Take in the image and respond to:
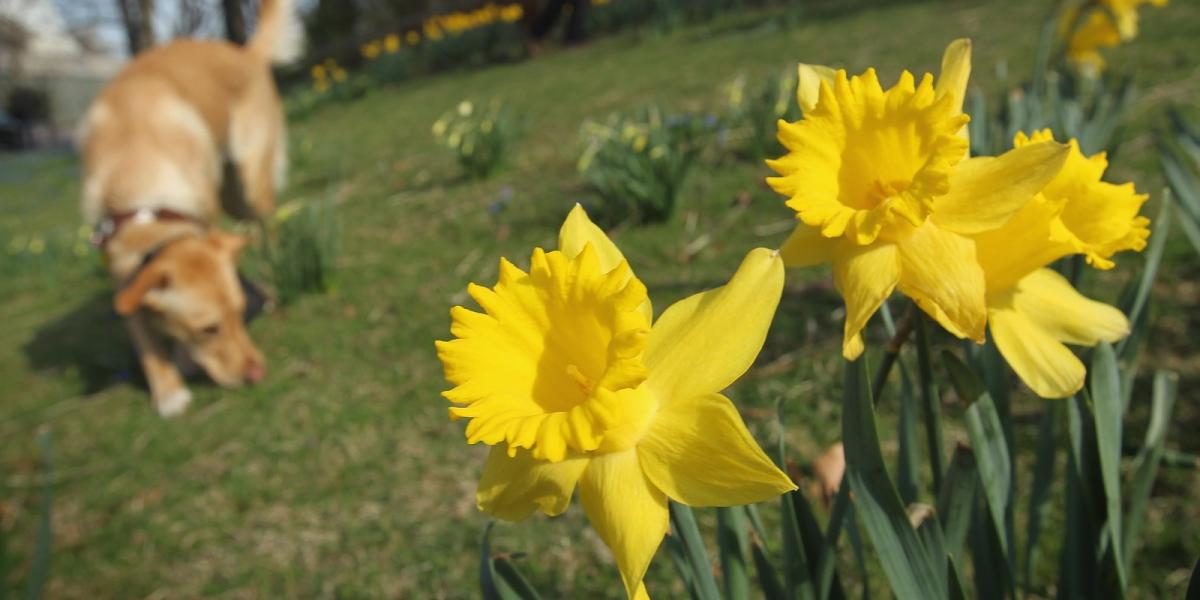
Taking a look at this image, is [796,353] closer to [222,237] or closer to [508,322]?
[508,322]

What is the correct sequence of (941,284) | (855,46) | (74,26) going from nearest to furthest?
(941,284)
(855,46)
(74,26)

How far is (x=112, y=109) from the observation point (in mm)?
4238

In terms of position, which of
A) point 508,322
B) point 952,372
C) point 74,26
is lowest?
point 74,26

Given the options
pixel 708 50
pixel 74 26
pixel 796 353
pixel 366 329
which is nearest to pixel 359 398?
pixel 366 329

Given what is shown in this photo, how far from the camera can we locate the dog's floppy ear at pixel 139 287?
119 inches

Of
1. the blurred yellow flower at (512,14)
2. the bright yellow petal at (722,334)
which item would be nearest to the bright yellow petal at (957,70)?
the bright yellow petal at (722,334)

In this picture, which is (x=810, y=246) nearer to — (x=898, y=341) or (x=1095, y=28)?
(x=898, y=341)

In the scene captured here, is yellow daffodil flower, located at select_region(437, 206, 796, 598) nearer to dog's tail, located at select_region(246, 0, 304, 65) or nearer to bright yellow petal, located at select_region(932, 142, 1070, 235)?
bright yellow petal, located at select_region(932, 142, 1070, 235)

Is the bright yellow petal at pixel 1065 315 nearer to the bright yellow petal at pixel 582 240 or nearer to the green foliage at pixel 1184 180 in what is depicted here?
the bright yellow petal at pixel 582 240

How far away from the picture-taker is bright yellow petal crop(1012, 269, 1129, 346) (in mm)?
755

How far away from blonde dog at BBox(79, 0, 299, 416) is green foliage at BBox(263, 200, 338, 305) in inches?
7.2

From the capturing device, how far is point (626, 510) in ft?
2.07

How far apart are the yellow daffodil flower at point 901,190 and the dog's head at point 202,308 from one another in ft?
9.86

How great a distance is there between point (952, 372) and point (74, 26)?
28.7 meters
